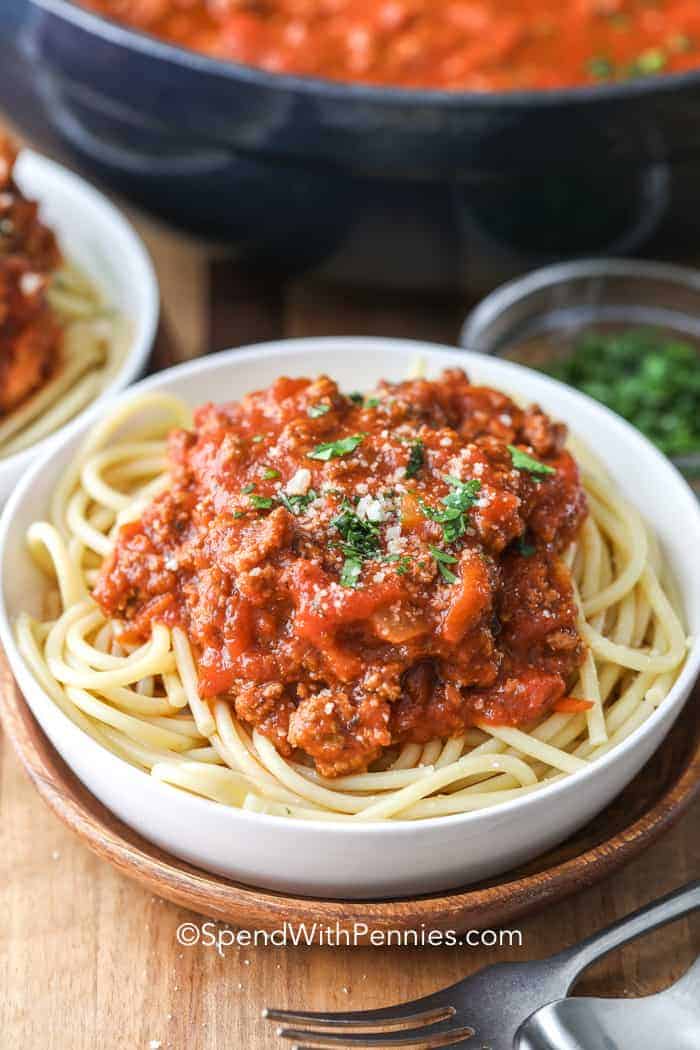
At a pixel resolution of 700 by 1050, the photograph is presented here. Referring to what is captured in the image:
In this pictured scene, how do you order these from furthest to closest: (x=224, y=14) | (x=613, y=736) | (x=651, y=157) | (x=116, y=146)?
(x=224, y=14), (x=116, y=146), (x=651, y=157), (x=613, y=736)

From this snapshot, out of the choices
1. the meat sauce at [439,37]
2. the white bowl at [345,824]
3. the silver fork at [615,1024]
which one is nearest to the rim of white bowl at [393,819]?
the white bowl at [345,824]

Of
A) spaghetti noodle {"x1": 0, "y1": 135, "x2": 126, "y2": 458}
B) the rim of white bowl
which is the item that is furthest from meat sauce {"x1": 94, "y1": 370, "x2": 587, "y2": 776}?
spaghetti noodle {"x1": 0, "y1": 135, "x2": 126, "y2": 458}

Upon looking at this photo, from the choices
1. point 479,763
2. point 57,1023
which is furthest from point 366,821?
point 57,1023

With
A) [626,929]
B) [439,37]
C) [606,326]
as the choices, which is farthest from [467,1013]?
[439,37]

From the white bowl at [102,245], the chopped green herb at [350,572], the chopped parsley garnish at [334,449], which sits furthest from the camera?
the white bowl at [102,245]

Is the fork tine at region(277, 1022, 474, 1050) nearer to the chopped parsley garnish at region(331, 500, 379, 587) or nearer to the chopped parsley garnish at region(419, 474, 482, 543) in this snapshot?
the chopped parsley garnish at region(331, 500, 379, 587)

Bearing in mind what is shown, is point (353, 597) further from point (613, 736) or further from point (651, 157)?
point (651, 157)

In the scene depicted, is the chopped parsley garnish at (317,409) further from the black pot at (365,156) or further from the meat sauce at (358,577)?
the black pot at (365,156)
